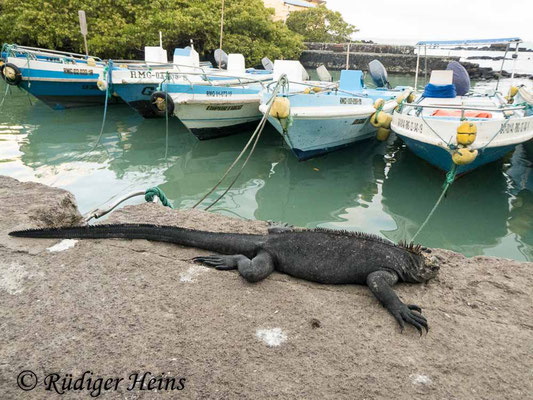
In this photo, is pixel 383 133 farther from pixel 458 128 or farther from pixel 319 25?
pixel 319 25

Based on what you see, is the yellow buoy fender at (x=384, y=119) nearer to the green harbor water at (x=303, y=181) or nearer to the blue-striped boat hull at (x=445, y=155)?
the green harbor water at (x=303, y=181)

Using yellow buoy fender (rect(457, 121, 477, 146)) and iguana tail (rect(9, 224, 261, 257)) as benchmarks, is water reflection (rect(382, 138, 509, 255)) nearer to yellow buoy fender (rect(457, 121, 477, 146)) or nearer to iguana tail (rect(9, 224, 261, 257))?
yellow buoy fender (rect(457, 121, 477, 146))

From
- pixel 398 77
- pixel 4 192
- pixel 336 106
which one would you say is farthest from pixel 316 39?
pixel 4 192

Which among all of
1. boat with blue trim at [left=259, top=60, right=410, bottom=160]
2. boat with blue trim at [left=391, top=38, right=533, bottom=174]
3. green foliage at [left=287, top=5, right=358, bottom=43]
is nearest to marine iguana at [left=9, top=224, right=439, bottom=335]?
boat with blue trim at [left=391, top=38, right=533, bottom=174]

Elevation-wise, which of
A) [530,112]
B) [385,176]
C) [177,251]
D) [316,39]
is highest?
[316,39]

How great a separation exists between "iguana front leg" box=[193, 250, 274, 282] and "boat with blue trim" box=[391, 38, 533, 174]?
4.68 m

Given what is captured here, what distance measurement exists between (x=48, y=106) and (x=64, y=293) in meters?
14.3

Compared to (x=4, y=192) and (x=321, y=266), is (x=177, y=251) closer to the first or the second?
(x=321, y=266)

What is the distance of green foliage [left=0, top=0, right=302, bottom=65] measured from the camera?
19750 mm

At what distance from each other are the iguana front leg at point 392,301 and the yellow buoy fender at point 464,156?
4258 millimetres

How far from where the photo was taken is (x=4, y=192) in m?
3.97

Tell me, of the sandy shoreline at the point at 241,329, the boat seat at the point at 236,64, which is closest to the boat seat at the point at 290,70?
the boat seat at the point at 236,64

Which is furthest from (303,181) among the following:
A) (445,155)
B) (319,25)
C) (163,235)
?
(319,25)

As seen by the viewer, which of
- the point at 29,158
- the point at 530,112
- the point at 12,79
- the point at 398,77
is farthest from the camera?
the point at 398,77
